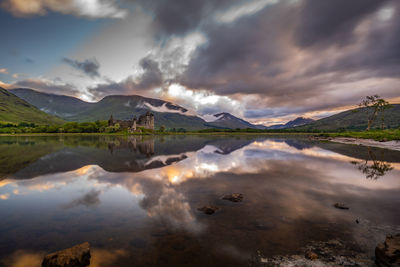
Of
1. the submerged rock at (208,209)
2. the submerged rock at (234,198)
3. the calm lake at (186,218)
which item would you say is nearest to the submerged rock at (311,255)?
the calm lake at (186,218)

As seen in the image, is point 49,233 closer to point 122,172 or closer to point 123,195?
point 123,195

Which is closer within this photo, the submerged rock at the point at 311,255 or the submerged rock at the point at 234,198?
the submerged rock at the point at 311,255

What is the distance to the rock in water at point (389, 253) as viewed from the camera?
648 cm

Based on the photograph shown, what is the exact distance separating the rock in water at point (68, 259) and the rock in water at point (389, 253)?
11168mm

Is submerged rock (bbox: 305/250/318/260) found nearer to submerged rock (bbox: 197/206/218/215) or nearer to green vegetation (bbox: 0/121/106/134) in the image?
submerged rock (bbox: 197/206/218/215)

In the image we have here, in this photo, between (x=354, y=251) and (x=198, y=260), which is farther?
(x=354, y=251)

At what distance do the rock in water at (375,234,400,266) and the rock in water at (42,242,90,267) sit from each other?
36.6 feet

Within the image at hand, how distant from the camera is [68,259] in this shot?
656 cm

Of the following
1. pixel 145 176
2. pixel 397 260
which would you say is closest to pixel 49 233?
pixel 145 176

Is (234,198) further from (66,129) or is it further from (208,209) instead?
(66,129)

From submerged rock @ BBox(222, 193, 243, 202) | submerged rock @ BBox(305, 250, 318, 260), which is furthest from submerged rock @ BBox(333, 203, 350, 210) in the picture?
submerged rock @ BBox(305, 250, 318, 260)

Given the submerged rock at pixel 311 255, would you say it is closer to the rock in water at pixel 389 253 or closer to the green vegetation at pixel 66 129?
the rock in water at pixel 389 253

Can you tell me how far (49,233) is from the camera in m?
9.05

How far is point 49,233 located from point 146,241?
510cm
